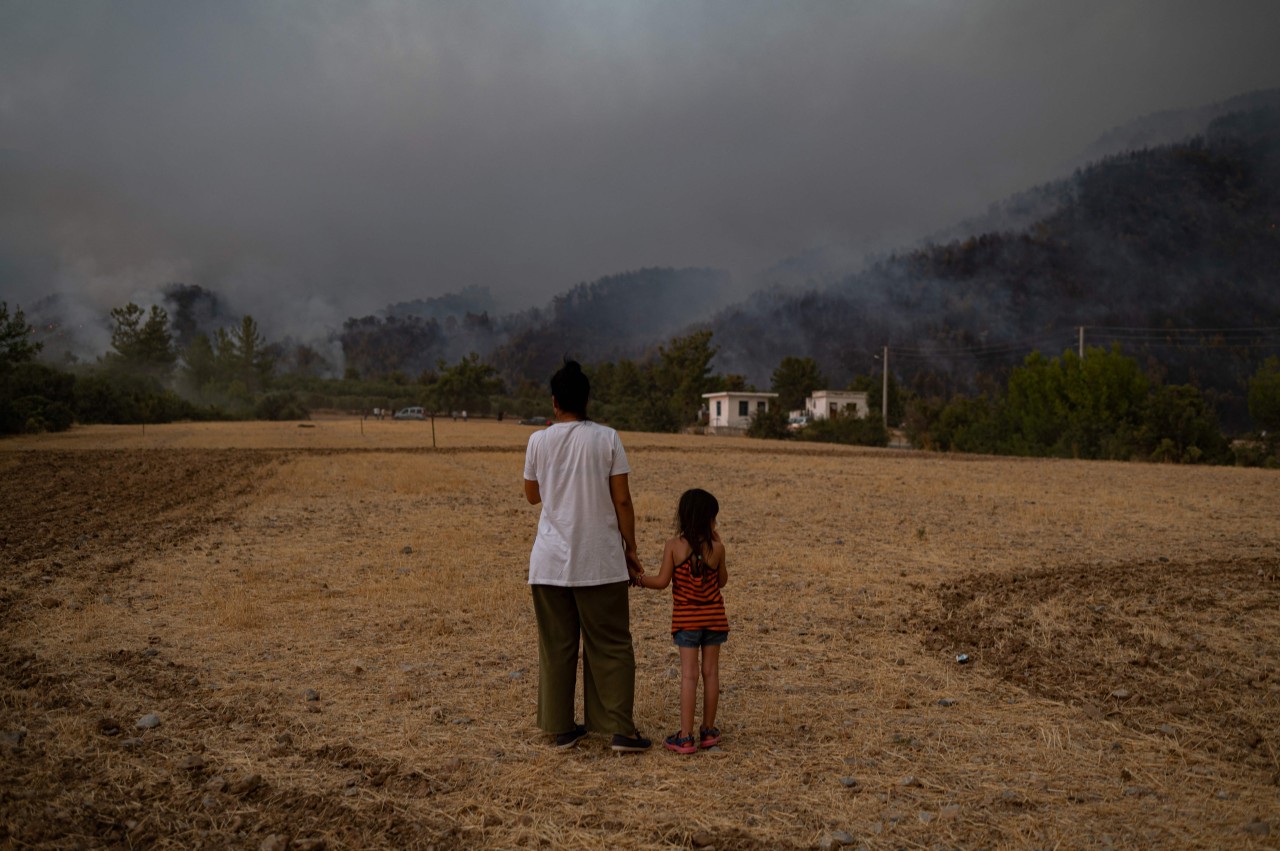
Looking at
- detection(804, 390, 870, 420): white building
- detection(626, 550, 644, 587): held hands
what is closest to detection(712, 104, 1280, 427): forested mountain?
detection(804, 390, 870, 420): white building

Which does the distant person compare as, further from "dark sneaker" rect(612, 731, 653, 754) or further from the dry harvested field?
the dry harvested field

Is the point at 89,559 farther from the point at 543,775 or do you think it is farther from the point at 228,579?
the point at 543,775

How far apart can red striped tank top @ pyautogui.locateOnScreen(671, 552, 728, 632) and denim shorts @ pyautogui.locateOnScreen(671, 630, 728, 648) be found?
0.03 meters

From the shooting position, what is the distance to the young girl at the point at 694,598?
505 centimetres

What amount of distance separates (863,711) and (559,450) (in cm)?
251

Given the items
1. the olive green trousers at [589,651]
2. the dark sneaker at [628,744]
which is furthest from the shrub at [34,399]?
the dark sneaker at [628,744]

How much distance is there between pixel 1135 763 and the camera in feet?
16.1

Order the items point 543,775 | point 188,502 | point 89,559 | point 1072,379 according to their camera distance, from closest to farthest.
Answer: point 543,775 < point 89,559 < point 188,502 < point 1072,379

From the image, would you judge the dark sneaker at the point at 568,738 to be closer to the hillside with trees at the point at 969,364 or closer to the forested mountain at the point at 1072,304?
the hillside with trees at the point at 969,364

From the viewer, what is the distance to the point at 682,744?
509 centimetres

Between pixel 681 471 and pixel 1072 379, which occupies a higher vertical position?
pixel 1072 379

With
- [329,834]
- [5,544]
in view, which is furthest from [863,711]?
[5,544]

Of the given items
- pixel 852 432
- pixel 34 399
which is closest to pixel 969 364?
pixel 852 432

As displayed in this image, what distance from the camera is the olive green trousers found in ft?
16.8
